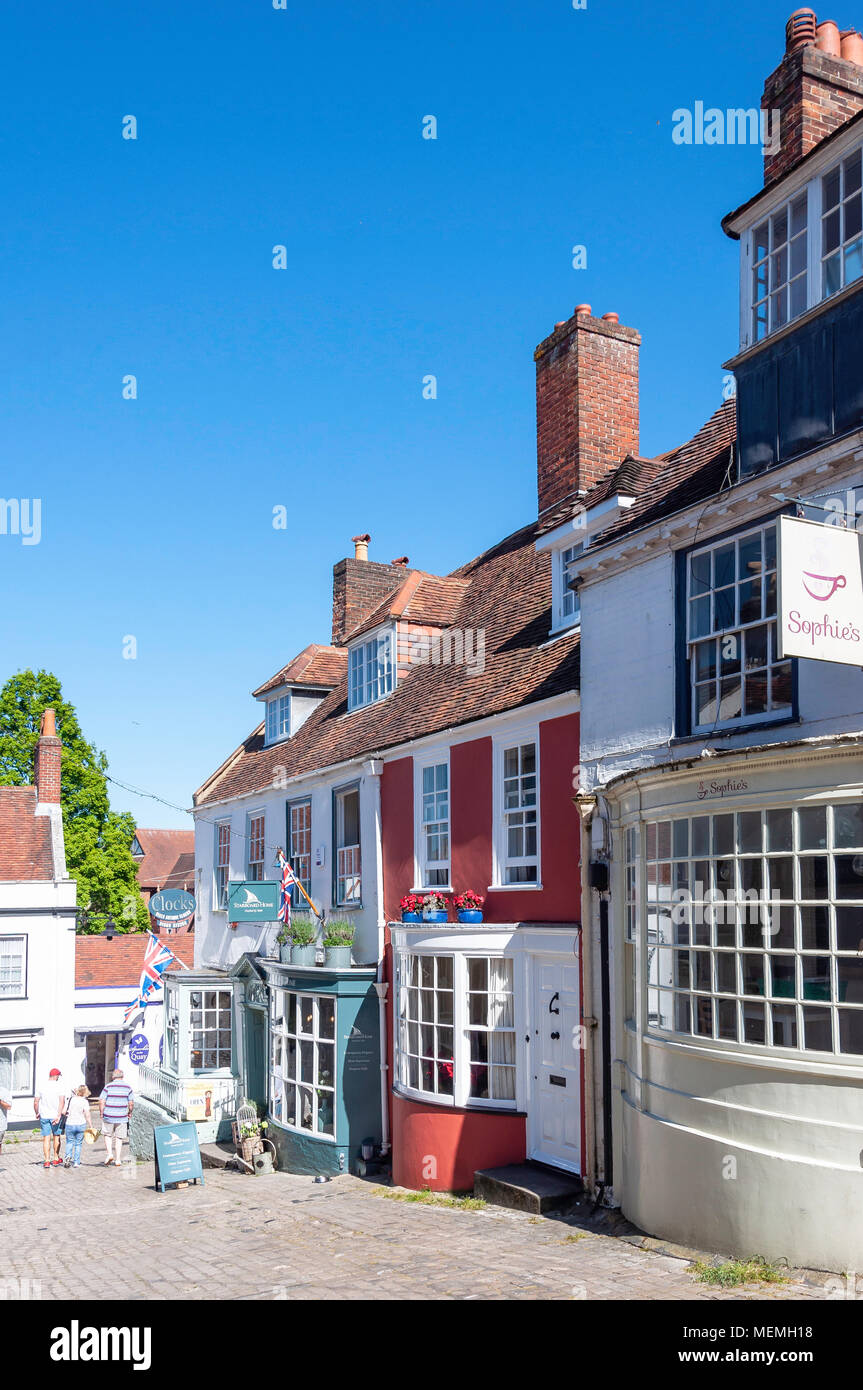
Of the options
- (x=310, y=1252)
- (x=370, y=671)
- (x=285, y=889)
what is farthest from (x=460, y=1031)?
(x=370, y=671)

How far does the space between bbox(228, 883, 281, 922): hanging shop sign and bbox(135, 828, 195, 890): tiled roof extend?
3830cm

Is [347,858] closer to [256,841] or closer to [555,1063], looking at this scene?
[256,841]

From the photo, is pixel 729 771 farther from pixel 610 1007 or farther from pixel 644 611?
pixel 610 1007

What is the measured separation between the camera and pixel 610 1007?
1236 cm

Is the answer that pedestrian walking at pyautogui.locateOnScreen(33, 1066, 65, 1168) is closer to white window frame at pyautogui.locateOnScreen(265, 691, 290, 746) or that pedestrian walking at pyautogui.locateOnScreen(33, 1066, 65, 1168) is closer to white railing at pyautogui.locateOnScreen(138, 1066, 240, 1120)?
white railing at pyautogui.locateOnScreen(138, 1066, 240, 1120)

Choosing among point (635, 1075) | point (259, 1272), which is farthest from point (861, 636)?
point (259, 1272)

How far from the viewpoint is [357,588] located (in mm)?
25578

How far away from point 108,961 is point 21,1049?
5726 millimetres

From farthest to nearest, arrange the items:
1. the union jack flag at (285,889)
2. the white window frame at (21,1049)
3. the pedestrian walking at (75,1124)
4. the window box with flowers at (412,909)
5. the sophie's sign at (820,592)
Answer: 1. the white window frame at (21,1049)
2. the pedestrian walking at (75,1124)
3. the union jack flag at (285,889)
4. the window box with flowers at (412,909)
5. the sophie's sign at (820,592)

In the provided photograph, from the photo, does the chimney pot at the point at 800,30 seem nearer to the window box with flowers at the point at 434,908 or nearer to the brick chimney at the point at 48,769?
the window box with flowers at the point at 434,908

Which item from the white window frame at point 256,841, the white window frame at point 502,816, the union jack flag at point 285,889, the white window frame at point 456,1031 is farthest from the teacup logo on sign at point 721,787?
the white window frame at point 256,841

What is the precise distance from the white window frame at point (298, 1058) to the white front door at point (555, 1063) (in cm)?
482

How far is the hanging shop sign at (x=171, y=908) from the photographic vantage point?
23.3 metres

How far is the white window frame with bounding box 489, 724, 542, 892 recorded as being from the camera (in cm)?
1467
